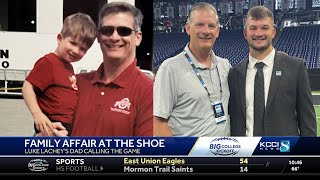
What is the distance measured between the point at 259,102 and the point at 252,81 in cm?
18

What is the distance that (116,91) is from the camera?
365cm

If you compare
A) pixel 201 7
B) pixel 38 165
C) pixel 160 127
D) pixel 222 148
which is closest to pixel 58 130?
pixel 38 165

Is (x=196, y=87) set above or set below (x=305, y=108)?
above

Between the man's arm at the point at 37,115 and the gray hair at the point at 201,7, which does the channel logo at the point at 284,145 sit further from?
the man's arm at the point at 37,115

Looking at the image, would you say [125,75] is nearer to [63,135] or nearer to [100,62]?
[100,62]

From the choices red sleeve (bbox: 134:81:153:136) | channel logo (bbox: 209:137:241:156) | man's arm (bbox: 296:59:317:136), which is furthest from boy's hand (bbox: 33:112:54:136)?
man's arm (bbox: 296:59:317:136)

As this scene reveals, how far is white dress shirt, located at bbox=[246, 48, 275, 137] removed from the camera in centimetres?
365

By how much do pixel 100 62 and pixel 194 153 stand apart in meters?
1.01

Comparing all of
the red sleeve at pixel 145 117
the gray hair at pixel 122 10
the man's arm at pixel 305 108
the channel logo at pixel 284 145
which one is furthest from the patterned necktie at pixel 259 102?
the gray hair at pixel 122 10

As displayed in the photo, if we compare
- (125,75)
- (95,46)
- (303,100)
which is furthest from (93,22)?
(303,100)

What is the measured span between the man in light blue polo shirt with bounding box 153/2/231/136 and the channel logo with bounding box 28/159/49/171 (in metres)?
0.89

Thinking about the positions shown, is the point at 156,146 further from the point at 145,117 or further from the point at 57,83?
the point at 57,83

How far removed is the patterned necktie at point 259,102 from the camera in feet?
11.9

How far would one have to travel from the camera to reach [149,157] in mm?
3596
